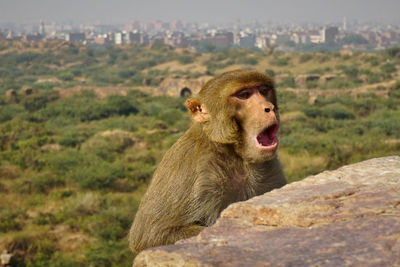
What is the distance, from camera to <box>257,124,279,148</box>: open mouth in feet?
13.5

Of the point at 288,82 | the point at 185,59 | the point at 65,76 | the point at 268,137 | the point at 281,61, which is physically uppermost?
the point at 268,137

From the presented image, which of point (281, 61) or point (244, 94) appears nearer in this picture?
point (244, 94)

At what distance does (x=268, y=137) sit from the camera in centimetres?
419

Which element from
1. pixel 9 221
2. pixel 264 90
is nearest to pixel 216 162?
pixel 264 90

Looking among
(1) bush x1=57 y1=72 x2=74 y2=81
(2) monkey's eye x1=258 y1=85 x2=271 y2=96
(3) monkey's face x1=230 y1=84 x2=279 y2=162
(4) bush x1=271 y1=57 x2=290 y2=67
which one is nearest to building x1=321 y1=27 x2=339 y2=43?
(4) bush x1=271 y1=57 x2=290 y2=67

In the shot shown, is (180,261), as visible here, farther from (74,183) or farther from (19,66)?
(19,66)

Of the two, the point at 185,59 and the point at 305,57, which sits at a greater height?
the point at 305,57

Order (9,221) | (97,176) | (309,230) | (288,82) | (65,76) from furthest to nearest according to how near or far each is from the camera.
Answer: (65,76) < (288,82) < (97,176) < (9,221) < (309,230)

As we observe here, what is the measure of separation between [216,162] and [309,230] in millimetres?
1579

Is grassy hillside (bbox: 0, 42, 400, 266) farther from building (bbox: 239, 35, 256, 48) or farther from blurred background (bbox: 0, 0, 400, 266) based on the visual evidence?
building (bbox: 239, 35, 256, 48)

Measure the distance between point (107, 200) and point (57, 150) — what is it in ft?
32.0

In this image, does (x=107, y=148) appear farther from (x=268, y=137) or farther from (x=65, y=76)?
(x=65, y=76)

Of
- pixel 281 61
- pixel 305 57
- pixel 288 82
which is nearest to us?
pixel 288 82

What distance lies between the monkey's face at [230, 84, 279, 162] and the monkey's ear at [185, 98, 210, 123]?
30 cm
